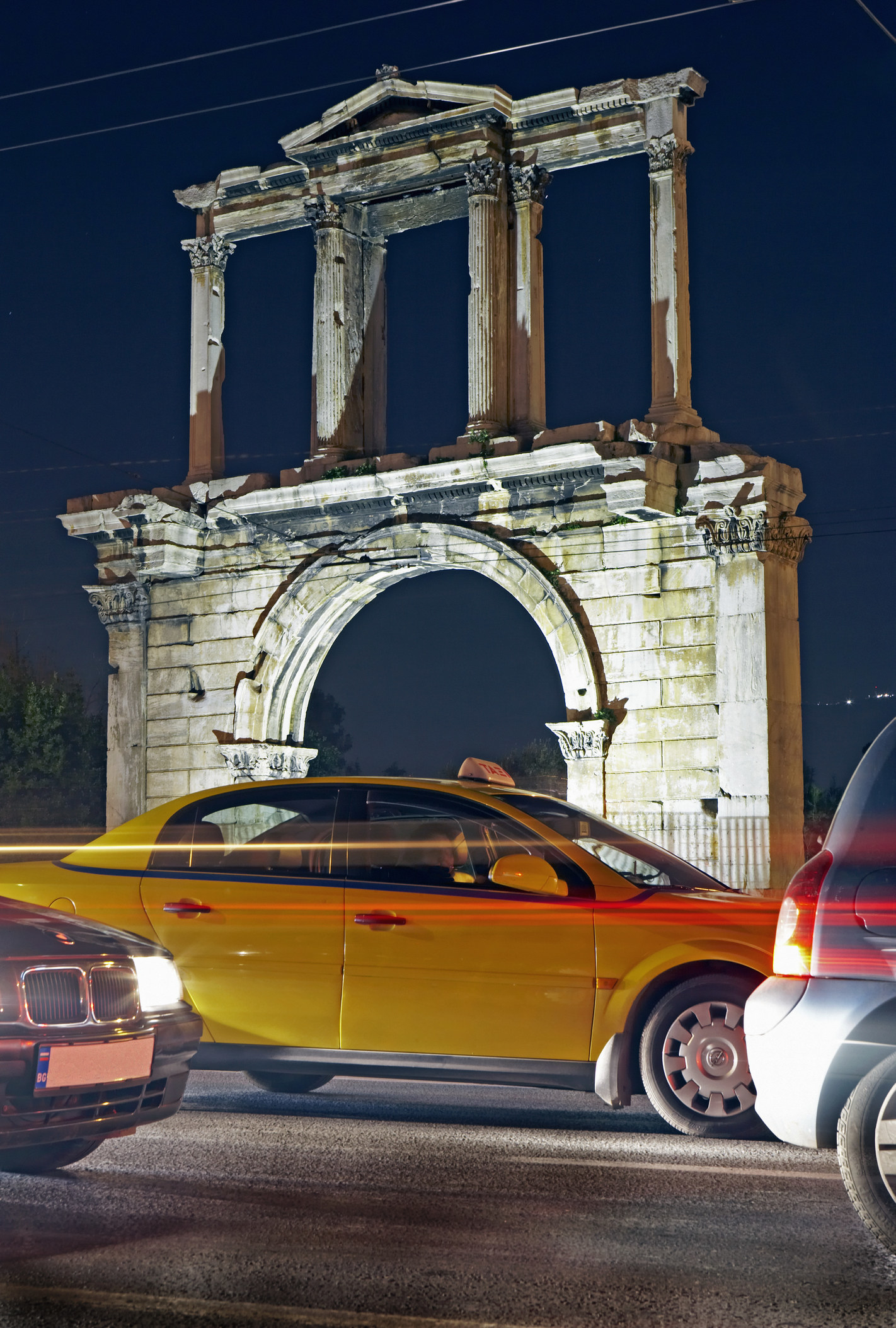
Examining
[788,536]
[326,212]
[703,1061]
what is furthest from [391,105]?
[703,1061]

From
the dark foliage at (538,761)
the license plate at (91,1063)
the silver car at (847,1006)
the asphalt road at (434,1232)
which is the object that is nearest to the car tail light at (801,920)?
the silver car at (847,1006)

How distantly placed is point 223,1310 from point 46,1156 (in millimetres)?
2199

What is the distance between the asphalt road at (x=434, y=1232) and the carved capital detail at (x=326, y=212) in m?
19.0

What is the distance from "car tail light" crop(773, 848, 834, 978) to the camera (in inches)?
196

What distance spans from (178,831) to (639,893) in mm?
2454

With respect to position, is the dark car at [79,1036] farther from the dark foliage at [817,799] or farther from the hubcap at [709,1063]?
the dark foliage at [817,799]

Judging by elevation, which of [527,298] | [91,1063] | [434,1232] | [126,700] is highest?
[527,298]

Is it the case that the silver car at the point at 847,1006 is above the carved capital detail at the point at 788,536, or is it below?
below

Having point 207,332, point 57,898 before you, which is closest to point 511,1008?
point 57,898

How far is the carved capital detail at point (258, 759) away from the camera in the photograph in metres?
24.1

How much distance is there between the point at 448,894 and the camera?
756 centimetres

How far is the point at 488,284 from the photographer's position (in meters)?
22.8

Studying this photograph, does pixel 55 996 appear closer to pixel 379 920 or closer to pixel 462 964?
pixel 379 920

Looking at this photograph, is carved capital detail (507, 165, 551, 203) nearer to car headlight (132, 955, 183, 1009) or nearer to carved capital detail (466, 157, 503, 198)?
carved capital detail (466, 157, 503, 198)
